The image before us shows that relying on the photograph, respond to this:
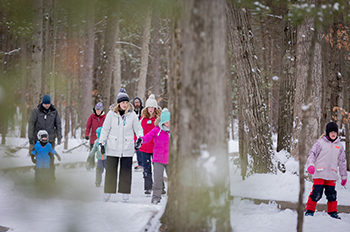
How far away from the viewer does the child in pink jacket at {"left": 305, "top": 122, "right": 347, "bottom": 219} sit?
571 centimetres

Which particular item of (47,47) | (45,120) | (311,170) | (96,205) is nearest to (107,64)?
(47,47)

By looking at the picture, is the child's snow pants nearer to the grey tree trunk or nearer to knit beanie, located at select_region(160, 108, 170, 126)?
the grey tree trunk

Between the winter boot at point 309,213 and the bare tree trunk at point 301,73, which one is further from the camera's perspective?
the bare tree trunk at point 301,73

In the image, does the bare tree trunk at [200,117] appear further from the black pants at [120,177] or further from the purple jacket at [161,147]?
the black pants at [120,177]

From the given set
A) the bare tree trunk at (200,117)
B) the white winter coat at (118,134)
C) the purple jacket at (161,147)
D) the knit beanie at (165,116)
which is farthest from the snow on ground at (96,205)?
the knit beanie at (165,116)

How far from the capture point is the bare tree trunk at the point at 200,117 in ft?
11.0

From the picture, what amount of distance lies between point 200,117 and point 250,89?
14.2ft

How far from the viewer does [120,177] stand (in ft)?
21.6

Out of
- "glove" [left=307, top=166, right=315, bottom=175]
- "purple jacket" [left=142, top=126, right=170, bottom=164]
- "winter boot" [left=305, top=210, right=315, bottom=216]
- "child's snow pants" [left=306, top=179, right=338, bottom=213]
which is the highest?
"purple jacket" [left=142, top=126, right=170, bottom=164]

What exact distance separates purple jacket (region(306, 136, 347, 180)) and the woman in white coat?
10.7ft

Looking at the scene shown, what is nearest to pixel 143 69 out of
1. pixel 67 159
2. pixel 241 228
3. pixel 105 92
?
pixel 105 92

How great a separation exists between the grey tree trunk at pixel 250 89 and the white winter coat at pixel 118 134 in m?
2.43

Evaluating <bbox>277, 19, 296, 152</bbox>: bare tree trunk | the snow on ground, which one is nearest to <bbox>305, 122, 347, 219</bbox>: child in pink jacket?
the snow on ground

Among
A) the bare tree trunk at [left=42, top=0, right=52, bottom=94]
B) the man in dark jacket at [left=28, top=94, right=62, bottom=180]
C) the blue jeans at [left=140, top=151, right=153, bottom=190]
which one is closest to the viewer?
the blue jeans at [left=140, top=151, right=153, bottom=190]
